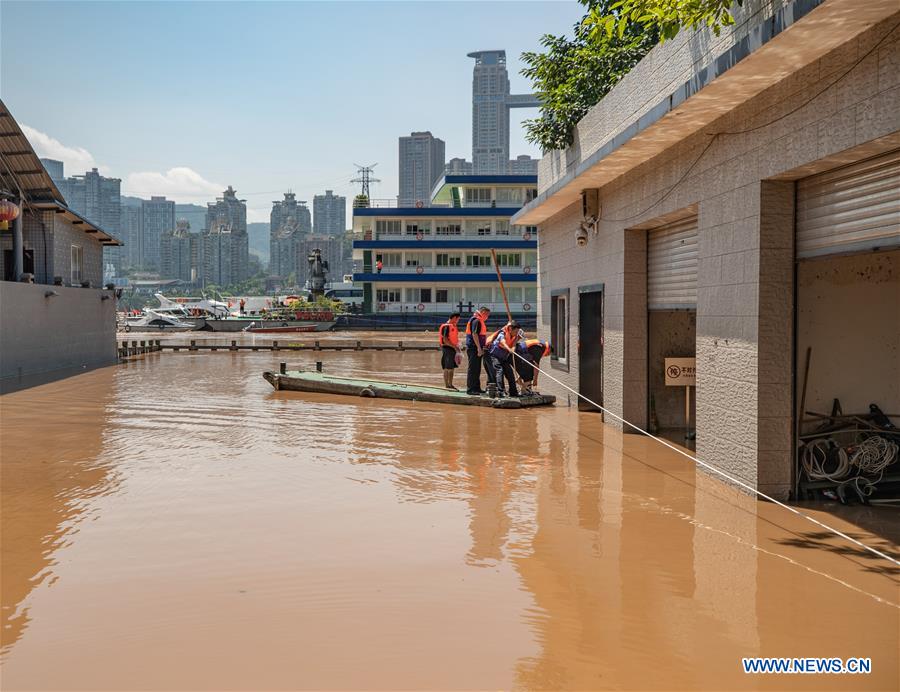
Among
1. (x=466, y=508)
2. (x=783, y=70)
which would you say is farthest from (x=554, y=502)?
(x=783, y=70)

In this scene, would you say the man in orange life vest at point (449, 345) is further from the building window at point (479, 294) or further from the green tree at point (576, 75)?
the building window at point (479, 294)

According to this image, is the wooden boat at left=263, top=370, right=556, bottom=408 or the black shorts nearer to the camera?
the wooden boat at left=263, top=370, right=556, bottom=408

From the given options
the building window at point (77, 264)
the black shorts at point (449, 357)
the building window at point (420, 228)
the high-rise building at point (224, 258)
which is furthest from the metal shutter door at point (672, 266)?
the high-rise building at point (224, 258)

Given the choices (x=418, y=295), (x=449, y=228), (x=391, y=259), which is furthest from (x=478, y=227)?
(x=391, y=259)

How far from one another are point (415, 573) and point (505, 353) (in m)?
9.52

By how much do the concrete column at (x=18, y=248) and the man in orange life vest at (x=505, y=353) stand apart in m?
15.6

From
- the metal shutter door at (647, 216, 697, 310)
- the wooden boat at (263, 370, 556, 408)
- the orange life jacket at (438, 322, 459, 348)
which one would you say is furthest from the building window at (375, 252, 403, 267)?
the metal shutter door at (647, 216, 697, 310)

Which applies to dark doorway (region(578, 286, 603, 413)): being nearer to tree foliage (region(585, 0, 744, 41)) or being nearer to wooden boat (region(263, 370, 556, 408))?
wooden boat (region(263, 370, 556, 408))

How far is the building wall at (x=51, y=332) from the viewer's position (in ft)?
69.0

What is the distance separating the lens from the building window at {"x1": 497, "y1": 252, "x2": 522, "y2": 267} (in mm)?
58969

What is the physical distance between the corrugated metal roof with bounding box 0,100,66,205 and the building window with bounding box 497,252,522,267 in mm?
37738

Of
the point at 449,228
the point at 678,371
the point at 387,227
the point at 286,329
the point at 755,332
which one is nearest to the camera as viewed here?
the point at 755,332

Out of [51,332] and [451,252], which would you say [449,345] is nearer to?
[51,332]

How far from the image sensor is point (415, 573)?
227 inches
